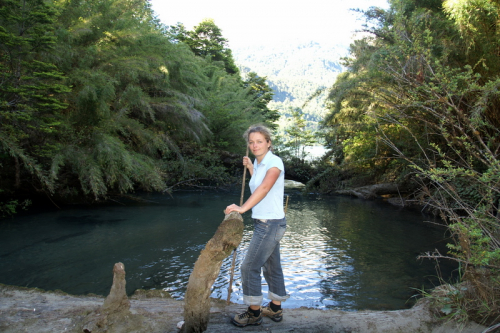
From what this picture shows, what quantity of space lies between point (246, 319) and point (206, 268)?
0.60 meters

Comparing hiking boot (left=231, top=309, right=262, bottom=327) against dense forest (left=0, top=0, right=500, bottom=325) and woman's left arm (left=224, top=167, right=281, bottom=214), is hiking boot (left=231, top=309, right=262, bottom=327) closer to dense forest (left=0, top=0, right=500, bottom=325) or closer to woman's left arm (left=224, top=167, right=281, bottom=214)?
woman's left arm (left=224, top=167, right=281, bottom=214)

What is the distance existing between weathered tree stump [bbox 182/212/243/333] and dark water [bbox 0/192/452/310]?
6.41 feet

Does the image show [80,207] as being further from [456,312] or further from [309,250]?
[456,312]

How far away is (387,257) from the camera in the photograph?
662 cm

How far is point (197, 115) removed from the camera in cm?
1331

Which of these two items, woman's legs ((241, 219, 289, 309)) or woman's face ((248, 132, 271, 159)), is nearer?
woman's legs ((241, 219, 289, 309))

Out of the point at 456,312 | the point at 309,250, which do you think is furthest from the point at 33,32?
the point at 456,312

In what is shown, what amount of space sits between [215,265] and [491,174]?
99.5 inches

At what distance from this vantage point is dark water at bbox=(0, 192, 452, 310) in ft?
16.3

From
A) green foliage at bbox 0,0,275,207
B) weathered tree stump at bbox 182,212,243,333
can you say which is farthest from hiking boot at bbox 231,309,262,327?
green foliage at bbox 0,0,275,207

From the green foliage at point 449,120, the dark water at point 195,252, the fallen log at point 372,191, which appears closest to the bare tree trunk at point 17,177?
the dark water at point 195,252

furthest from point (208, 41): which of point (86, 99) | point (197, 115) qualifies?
point (86, 99)

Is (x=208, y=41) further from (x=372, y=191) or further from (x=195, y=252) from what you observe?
(x=195, y=252)

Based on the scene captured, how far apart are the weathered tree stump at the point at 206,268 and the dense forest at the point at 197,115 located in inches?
74.6
